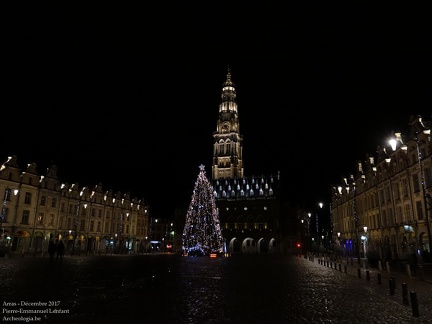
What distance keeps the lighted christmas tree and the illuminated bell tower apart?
71167mm

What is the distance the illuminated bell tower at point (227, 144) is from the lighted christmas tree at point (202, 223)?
233 feet

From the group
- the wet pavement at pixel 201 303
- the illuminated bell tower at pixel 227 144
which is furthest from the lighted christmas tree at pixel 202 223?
→ the illuminated bell tower at pixel 227 144

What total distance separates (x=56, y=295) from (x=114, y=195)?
6579 cm

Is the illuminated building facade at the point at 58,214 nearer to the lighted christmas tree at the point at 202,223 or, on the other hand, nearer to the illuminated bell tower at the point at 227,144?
the lighted christmas tree at the point at 202,223

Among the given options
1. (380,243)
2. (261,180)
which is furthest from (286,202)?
(380,243)

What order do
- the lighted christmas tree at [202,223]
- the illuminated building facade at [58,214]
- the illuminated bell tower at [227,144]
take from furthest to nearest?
the illuminated bell tower at [227,144] → the lighted christmas tree at [202,223] → the illuminated building facade at [58,214]

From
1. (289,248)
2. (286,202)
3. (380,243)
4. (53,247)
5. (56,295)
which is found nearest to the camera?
(56,295)

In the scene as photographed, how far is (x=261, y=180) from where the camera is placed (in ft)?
380

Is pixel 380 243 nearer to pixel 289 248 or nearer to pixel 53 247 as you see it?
pixel 53 247

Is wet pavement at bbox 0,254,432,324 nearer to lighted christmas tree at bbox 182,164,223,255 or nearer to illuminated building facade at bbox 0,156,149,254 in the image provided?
illuminated building facade at bbox 0,156,149,254

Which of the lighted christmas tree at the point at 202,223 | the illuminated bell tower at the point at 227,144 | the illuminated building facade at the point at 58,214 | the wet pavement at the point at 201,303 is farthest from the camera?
the illuminated bell tower at the point at 227,144

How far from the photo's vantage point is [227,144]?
138 meters

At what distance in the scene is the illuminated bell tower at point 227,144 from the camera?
5285 inches

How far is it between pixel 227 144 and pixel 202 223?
270 feet
